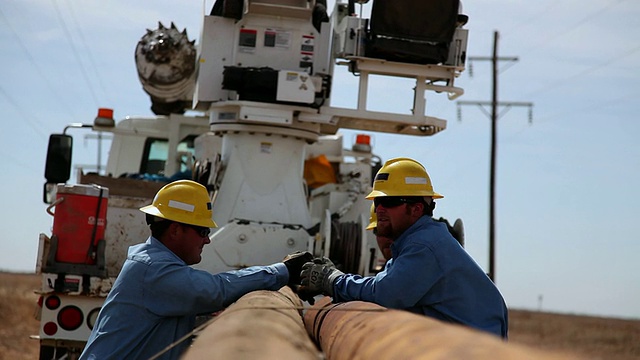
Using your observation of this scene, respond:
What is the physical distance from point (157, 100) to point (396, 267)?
7664mm

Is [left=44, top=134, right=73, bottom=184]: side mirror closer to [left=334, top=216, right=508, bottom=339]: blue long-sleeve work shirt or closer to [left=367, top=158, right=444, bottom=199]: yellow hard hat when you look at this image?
[left=367, top=158, right=444, bottom=199]: yellow hard hat

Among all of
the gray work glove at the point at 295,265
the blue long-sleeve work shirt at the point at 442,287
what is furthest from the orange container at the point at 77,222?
Answer: the blue long-sleeve work shirt at the point at 442,287

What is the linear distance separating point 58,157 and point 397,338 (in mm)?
8509

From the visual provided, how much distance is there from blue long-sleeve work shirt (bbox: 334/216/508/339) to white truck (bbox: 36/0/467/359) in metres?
3.45

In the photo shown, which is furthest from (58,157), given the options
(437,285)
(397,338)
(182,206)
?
(397,338)

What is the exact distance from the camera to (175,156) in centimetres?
1301

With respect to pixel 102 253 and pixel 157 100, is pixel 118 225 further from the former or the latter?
pixel 157 100

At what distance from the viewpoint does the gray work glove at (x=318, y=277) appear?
243 inches

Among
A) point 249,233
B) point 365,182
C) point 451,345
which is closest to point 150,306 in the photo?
point 451,345

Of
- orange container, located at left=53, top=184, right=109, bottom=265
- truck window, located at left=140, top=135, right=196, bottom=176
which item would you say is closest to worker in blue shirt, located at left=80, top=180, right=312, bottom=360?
Answer: orange container, located at left=53, top=184, right=109, bottom=265

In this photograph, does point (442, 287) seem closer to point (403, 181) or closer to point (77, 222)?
point (403, 181)

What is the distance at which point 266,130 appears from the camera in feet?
31.9

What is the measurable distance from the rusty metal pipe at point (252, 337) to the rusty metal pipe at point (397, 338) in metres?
0.16

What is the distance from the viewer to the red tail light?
8.74 meters
